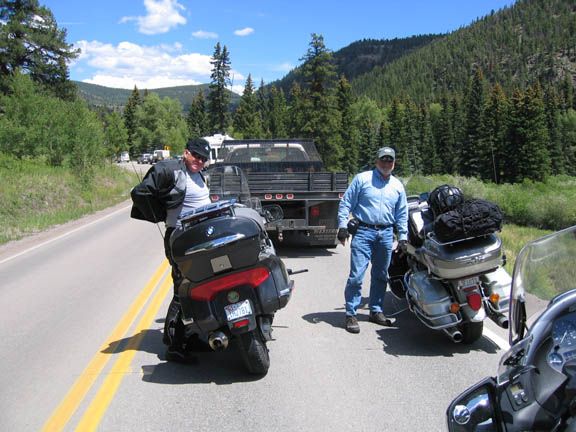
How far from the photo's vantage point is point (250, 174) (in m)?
10.8

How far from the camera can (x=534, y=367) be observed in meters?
2.23

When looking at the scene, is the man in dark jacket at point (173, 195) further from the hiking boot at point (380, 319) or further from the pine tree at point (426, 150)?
the pine tree at point (426, 150)

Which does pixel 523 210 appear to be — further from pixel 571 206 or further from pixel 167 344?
pixel 167 344

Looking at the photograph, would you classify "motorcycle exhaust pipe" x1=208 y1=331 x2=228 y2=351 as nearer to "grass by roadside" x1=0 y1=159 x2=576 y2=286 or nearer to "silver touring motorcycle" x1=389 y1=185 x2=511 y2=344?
"silver touring motorcycle" x1=389 y1=185 x2=511 y2=344

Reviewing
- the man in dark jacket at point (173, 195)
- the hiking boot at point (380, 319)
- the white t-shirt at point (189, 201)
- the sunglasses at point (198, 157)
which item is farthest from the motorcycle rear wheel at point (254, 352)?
the hiking boot at point (380, 319)

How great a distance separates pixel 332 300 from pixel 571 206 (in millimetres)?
30759

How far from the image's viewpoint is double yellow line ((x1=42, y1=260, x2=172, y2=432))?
4.06 metres

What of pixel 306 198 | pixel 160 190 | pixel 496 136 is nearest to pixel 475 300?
pixel 160 190

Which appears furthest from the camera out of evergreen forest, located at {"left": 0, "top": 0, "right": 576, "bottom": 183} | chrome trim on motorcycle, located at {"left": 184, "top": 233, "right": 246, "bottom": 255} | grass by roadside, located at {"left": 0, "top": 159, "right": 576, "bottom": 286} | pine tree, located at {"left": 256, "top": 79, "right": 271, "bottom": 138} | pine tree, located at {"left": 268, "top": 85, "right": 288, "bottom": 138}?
pine tree, located at {"left": 256, "top": 79, "right": 271, "bottom": 138}

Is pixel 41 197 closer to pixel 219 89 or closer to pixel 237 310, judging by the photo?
pixel 237 310

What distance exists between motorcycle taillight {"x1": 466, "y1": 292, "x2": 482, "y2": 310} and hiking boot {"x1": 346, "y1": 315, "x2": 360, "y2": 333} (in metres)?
1.27

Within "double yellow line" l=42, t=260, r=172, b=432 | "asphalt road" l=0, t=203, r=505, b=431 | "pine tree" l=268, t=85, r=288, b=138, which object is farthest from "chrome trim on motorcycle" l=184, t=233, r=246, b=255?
"pine tree" l=268, t=85, r=288, b=138

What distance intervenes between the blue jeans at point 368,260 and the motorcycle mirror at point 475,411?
3603 millimetres

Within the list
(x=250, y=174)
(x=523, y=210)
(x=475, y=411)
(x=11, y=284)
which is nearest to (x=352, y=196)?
(x=475, y=411)
